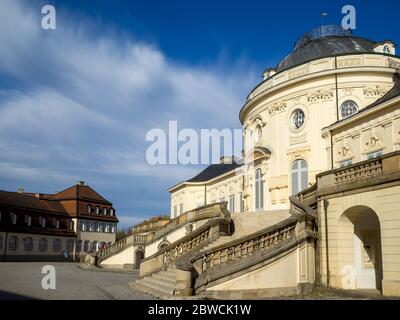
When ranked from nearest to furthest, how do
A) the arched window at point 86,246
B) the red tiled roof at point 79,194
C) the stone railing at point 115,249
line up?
1. the stone railing at point 115,249
2. the arched window at point 86,246
3. the red tiled roof at point 79,194

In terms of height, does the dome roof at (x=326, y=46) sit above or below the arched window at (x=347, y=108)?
above

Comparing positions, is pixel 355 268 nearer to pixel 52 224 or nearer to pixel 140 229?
pixel 140 229

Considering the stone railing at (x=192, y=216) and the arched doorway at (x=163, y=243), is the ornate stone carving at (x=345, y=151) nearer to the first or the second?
the stone railing at (x=192, y=216)

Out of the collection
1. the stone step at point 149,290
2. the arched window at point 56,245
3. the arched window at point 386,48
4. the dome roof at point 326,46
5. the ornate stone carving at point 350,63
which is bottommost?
the stone step at point 149,290

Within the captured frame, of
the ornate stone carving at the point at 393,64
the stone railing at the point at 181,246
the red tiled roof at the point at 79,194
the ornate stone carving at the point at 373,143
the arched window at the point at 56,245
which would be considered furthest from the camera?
the red tiled roof at the point at 79,194

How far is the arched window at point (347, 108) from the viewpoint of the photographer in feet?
75.9

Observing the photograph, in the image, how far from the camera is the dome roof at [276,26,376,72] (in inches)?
1001

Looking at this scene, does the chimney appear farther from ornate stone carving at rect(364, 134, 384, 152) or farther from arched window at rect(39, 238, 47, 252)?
ornate stone carving at rect(364, 134, 384, 152)

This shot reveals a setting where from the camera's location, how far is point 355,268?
46.1 feet

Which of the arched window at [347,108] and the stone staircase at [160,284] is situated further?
the arched window at [347,108]

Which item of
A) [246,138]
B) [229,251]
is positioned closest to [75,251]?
[246,138]

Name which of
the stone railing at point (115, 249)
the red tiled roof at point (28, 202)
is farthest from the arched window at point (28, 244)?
the stone railing at point (115, 249)

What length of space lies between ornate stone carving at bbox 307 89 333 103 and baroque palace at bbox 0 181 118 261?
31.1 m

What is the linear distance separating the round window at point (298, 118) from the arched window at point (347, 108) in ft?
7.22
